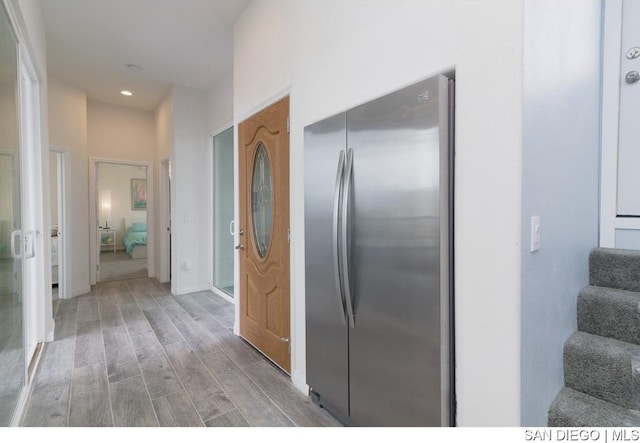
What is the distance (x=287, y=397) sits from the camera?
2059mm

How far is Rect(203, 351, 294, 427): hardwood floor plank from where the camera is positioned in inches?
71.7

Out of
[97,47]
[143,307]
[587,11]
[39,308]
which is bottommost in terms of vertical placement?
[143,307]

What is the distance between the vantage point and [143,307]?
13.0 ft

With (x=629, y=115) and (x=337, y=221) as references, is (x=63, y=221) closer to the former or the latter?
(x=337, y=221)

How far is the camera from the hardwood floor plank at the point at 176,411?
179 cm

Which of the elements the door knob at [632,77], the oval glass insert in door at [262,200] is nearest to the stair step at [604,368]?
the door knob at [632,77]

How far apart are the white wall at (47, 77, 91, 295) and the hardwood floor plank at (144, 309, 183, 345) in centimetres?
171

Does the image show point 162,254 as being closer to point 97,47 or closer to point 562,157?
point 97,47

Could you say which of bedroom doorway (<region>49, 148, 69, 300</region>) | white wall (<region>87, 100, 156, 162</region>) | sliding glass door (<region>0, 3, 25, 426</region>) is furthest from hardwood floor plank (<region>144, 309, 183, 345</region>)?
white wall (<region>87, 100, 156, 162</region>)

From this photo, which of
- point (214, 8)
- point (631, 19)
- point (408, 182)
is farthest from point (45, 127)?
point (631, 19)

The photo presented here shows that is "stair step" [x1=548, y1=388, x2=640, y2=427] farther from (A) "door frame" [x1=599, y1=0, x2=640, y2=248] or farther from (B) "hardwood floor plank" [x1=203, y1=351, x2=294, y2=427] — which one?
(B) "hardwood floor plank" [x1=203, y1=351, x2=294, y2=427]

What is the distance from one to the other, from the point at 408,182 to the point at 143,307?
3864 millimetres

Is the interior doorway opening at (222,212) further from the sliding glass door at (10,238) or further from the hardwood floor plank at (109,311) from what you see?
the sliding glass door at (10,238)

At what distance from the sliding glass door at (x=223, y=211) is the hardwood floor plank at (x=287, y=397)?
219 centimetres
